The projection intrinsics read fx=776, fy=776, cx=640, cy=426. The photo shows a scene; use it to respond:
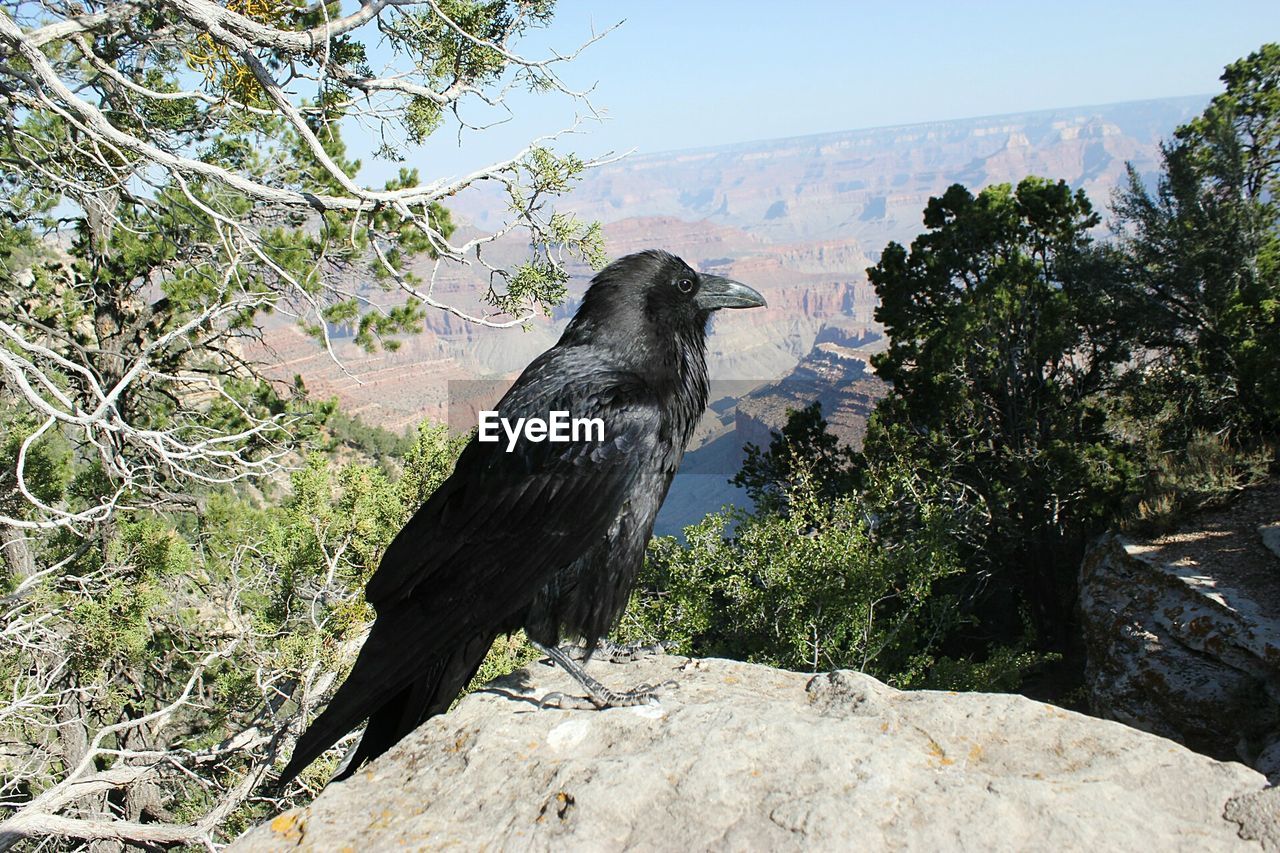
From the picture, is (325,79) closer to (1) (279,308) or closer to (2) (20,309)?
(1) (279,308)

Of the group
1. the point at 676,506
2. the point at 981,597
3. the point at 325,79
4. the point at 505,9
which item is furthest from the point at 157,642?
the point at 676,506

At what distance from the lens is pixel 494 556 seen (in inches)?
116

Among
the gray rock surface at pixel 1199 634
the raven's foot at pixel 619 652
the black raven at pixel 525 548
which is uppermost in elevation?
the black raven at pixel 525 548

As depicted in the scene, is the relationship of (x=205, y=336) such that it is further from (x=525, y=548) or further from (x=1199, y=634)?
(x=1199, y=634)

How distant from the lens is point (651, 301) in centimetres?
355

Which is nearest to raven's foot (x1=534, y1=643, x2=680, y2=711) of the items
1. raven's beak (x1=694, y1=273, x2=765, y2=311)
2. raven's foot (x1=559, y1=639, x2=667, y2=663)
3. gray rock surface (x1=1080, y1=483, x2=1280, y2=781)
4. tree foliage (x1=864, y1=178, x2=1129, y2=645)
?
raven's foot (x1=559, y1=639, x2=667, y2=663)

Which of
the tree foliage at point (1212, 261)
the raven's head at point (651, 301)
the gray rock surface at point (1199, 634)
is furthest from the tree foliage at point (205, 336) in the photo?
the tree foliage at point (1212, 261)

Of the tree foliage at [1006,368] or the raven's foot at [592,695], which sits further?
the tree foliage at [1006,368]

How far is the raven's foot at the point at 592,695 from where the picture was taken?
3039 millimetres

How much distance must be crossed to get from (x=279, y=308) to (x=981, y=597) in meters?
14.9

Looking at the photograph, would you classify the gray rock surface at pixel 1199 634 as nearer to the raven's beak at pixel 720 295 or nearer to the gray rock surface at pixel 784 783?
the gray rock surface at pixel 784 783

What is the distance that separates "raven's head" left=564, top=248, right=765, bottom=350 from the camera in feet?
11.4

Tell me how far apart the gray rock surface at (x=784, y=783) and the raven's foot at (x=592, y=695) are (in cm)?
8

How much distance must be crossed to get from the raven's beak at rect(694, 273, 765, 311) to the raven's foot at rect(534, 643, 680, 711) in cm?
173
